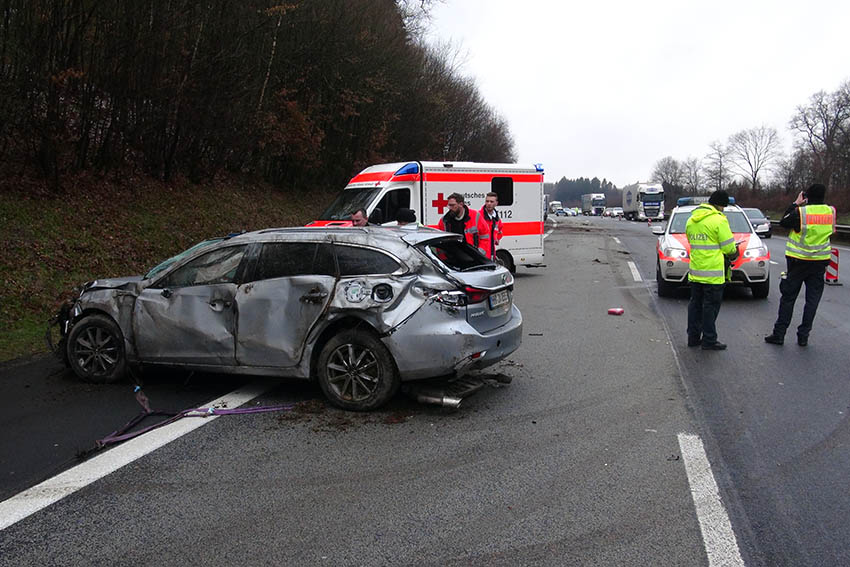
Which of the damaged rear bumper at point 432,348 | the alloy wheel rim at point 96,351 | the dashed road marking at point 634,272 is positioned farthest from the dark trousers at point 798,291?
the alloy wheel rim at point 96,351

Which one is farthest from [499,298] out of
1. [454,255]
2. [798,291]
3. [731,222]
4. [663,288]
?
[731,222]

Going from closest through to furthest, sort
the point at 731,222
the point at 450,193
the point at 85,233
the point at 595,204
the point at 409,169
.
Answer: the point at 731,222 → the point at 85,233 → the point at 409,169 → the point at 450,193 → the point at 595,204

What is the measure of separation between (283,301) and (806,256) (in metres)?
6.34

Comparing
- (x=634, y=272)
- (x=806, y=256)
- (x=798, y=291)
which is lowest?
(x=634, y=272)

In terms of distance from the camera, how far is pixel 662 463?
4.75 metres

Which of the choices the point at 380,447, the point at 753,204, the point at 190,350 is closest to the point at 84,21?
the point at 190,350

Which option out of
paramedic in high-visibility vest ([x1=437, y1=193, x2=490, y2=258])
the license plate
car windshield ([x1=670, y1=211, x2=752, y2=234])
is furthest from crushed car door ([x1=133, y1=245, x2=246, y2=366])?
car windshield ([x1=670, y1=211, x2=752, y2=234])

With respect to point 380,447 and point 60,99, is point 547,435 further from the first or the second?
point 60,99

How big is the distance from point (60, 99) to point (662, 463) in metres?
13.4

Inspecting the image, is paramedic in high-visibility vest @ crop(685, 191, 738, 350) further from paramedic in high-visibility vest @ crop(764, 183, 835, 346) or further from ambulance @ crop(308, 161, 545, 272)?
ambulance @ crop(308, 161, 545, 272)

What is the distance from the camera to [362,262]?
6.09 meters

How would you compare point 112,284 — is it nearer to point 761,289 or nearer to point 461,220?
point 461,220

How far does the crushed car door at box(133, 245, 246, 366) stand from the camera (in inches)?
252

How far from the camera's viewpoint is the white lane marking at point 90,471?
410 centimetres
